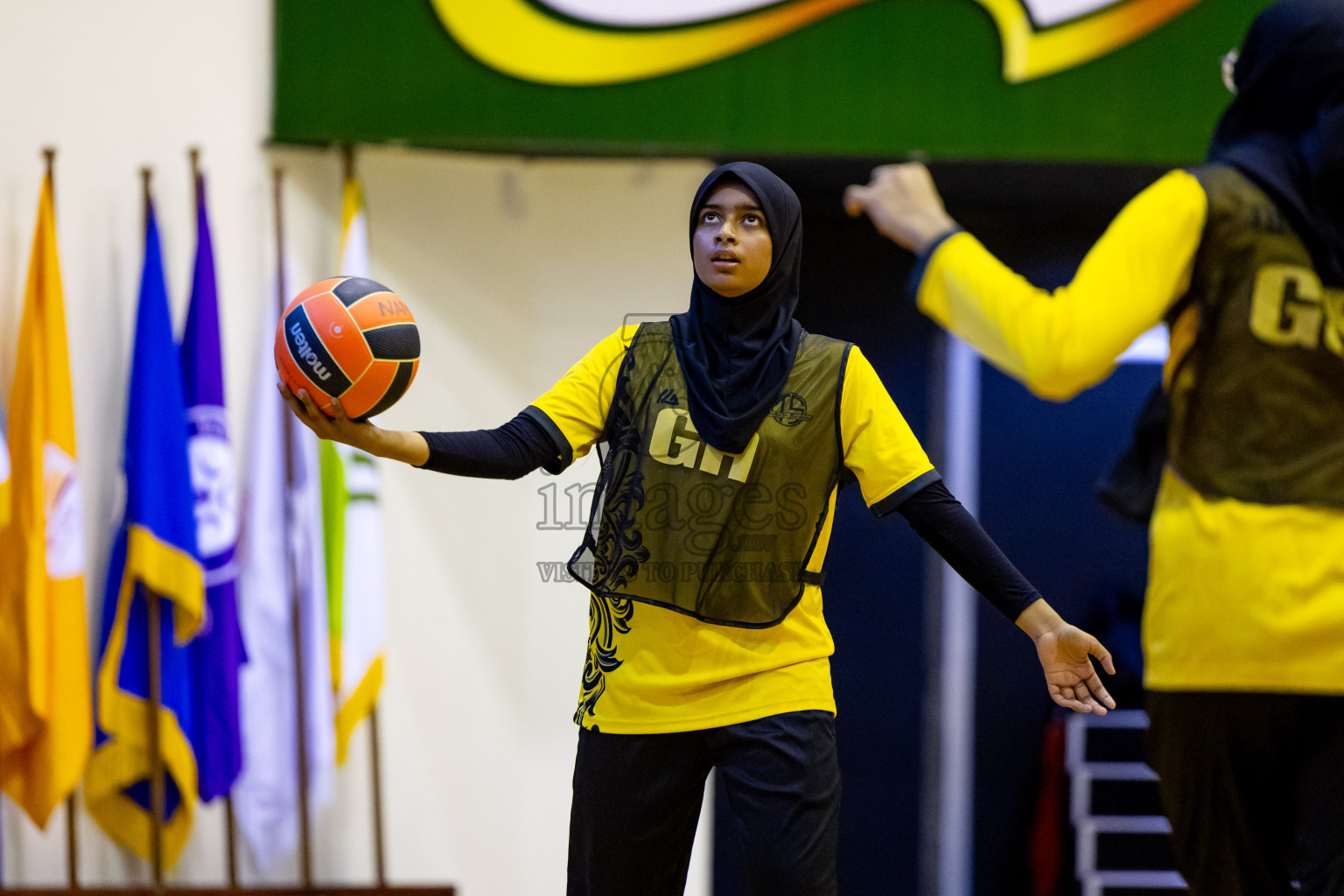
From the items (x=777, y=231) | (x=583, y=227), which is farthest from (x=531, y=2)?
(x=777, y=231)

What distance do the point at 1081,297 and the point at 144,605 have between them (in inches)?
102

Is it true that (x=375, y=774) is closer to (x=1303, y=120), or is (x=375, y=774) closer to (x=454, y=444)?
(x=454, y=444)

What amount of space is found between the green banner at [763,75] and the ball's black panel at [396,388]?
1669 mm

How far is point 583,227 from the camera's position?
330 cm

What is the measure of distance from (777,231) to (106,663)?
224cm

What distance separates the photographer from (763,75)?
3160 millimetres

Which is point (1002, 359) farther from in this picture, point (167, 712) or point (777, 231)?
point (167, 712)

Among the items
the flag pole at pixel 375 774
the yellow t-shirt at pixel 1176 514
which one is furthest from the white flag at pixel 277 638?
the yellow t-shirt at pixel 1176 514

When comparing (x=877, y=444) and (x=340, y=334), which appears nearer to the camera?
(x=340, y=334)

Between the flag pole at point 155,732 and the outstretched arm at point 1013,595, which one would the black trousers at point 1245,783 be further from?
the flag pole at point 155,732

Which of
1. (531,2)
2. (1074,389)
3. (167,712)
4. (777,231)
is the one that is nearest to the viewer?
(1074,389)

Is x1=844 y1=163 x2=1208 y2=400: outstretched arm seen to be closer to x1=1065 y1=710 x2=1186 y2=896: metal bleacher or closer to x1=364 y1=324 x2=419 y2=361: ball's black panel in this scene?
x1=364 y1=324 x2=419 y2=361: ball's black panel

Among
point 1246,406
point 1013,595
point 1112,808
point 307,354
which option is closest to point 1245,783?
point 1013,595

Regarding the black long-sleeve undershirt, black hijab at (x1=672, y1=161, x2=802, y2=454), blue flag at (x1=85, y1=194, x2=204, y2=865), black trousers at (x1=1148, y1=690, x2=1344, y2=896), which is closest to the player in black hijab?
black trousers at (x1=1148, y1=690, x2=1344, y2=896)
